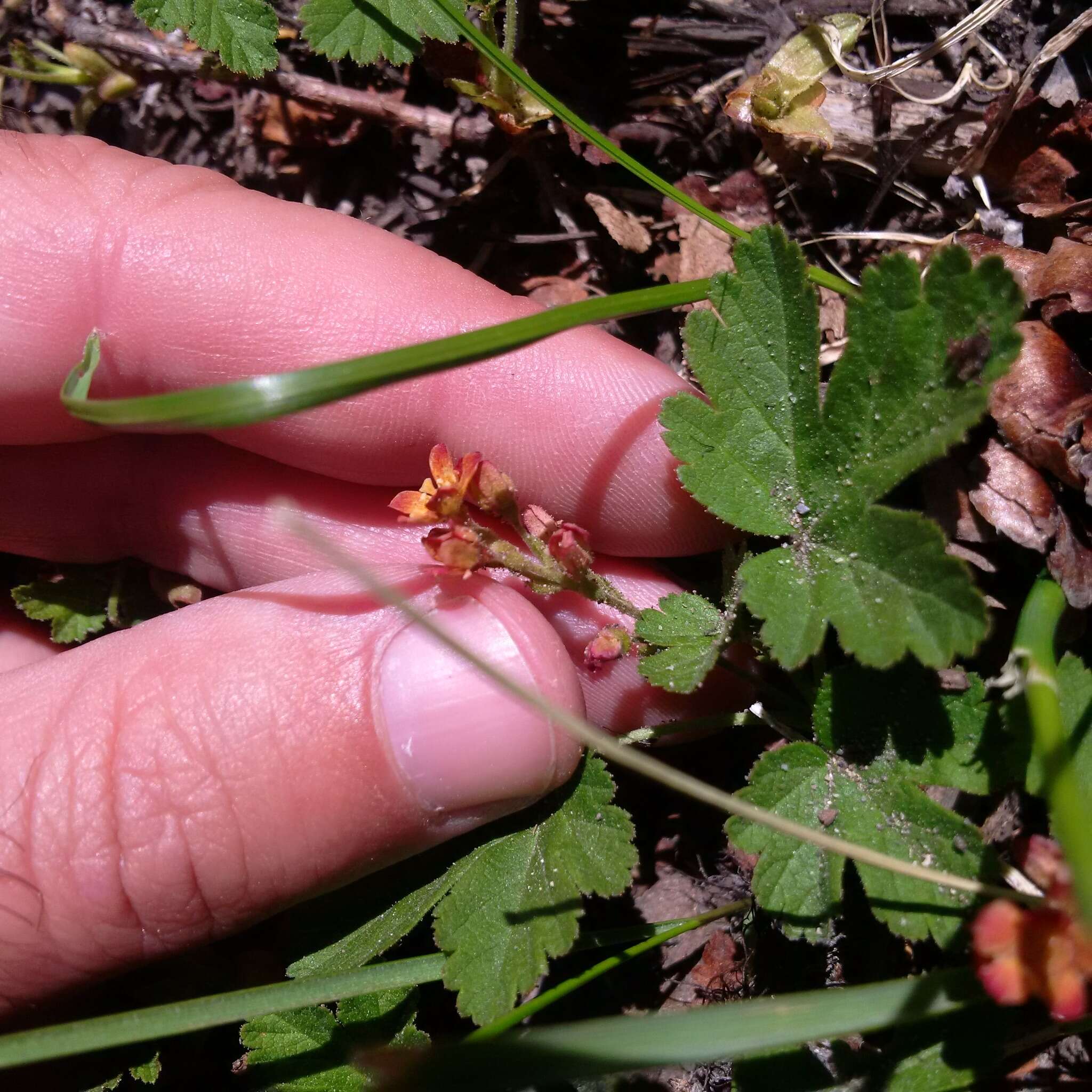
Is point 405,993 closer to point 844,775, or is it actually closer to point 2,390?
point 844,775

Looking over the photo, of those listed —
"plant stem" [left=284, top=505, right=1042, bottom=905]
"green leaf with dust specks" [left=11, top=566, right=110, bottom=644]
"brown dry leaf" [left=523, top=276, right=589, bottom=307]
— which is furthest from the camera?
"brown dry leaf" [left=523, top=276, right=589, bottom=307]

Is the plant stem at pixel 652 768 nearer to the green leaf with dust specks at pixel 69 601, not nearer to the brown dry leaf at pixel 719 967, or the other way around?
the brown dry leaf at pixel 719 967

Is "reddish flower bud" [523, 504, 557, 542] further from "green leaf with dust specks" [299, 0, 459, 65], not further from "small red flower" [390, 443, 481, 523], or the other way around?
"green leaf with dust specks" [299, 0, 459, 65]

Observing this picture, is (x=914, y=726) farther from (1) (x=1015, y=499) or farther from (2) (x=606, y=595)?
(2) (x=606, y=595)

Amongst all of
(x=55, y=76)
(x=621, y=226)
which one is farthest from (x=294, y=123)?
(x=621, y=226)

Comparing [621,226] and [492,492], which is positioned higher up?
[621,226]

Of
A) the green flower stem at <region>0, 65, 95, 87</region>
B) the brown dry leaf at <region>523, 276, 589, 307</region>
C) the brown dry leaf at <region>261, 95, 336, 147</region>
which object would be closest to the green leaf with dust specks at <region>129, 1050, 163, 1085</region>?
the brown dry leaf at <region>523, 276, 589, 307</region>
